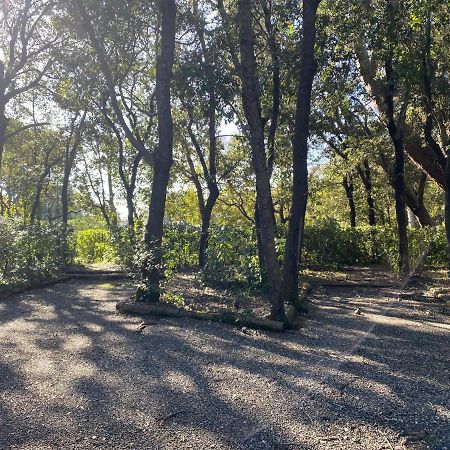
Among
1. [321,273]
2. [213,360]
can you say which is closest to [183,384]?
[213,360]

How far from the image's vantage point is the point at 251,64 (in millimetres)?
7016

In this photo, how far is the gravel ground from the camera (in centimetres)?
346

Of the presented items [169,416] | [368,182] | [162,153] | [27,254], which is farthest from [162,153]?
[368,182]

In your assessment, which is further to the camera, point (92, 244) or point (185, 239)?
point (92, 244)

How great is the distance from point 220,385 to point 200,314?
323 cm

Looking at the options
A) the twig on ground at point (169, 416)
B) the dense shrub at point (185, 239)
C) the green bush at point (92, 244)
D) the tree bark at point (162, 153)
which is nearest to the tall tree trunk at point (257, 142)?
the tree bark at point (162, 153)

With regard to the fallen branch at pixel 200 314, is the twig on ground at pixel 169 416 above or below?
below

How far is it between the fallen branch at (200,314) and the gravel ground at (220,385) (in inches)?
9.6

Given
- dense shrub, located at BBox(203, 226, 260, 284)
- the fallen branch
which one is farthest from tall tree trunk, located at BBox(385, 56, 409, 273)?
the fallen branch

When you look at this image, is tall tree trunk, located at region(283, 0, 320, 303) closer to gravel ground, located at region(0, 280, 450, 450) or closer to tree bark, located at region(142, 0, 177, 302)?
gravel ground, located at region(0, 280, 450, 450)

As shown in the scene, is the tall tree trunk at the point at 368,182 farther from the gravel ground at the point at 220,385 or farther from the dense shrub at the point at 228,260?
the gravel ground at the point at 220,385

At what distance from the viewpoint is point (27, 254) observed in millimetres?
11992

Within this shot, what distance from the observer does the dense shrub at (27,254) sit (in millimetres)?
11164

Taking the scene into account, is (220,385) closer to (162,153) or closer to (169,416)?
(169,416)
